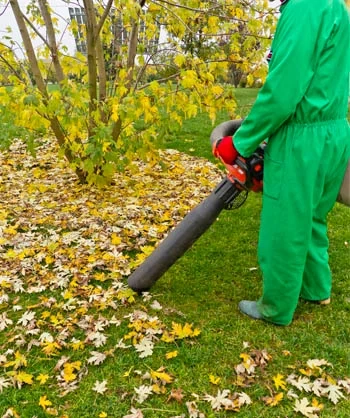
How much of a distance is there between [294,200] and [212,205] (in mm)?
486

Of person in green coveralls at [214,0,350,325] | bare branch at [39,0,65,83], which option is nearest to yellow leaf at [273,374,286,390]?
person in green coveralls at [214,0,350,325]

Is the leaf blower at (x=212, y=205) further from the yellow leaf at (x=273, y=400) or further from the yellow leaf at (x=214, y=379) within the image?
the yellow leaf at (x=273, y=400)

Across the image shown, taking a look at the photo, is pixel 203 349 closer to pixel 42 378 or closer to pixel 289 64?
pixel 42 378

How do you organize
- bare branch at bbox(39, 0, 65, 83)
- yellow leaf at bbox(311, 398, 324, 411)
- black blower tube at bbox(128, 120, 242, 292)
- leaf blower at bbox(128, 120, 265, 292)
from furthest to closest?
bare branch at bbox(39, 0, 65, 83), black blower tube at bbox(128, 120, 242, 292), leaf blower at bbox(128, 120, 265, 292), yellow leaf at bbox(311, 398, 324, 411)

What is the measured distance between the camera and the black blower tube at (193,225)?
2.49m

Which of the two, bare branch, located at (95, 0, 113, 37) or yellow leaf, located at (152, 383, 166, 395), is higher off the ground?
bare branch, located at (95, 0, 113, 37)

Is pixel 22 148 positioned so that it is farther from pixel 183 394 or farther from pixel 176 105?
pixel 183 394

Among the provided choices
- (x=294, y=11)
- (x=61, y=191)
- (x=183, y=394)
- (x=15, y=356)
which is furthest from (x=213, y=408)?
(x=61, y=191)

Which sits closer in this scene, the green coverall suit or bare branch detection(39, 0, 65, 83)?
the green coverall suit

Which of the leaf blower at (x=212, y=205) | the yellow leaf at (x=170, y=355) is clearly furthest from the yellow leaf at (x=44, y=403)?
the leaf blower at (x=212, y=205)

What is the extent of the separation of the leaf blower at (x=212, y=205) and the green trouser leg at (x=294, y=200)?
10cm

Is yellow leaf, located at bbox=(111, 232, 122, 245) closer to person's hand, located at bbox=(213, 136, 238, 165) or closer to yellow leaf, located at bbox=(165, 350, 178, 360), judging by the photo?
yellow leaf, located at bbox=(165, 350, 178, 360)

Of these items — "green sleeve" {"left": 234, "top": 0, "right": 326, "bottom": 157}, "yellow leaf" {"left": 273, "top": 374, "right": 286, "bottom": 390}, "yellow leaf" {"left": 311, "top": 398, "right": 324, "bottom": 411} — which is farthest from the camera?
"yellow leaf" {"left": 273, "top": 374, "right": 286, "bottom": 390}

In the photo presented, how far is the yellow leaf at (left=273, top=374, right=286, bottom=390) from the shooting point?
2199 mm
